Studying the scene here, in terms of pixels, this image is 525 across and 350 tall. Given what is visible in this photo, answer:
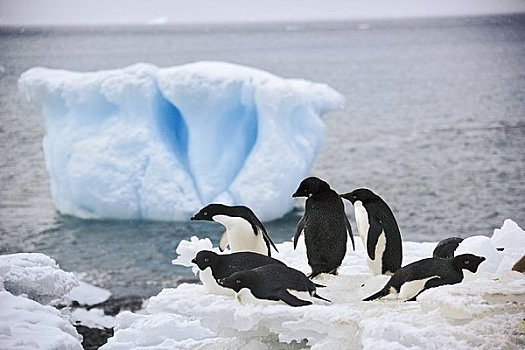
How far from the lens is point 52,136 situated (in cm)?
539

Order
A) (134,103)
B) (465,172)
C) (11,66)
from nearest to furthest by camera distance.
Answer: (134,103) < (11,66) < (465,172)

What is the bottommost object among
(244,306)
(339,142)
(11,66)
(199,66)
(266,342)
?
(339,142)

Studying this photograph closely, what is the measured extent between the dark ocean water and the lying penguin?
2.23 metres

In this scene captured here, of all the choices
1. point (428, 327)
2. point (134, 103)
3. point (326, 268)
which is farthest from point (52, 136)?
point (428, 327)

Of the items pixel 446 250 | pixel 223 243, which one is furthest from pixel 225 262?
pixel 446 250

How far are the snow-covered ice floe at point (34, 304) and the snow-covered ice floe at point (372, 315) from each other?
202mm

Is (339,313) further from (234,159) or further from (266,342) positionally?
(234,159)

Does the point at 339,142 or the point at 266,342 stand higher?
the point at 266,342

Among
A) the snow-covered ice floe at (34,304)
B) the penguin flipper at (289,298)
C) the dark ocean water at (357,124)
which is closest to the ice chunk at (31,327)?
the snow-covered ice floe at (34,304)

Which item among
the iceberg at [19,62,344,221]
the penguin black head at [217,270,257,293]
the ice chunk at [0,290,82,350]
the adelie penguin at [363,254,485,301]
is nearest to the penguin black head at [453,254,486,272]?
the adelie penguin at [363,254,485,301]

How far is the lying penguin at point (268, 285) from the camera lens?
5.02ft

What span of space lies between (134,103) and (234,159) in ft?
2.21

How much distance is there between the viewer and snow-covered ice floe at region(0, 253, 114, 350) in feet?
5.39

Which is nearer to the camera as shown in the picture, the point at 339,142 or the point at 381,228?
the point at 381,228
